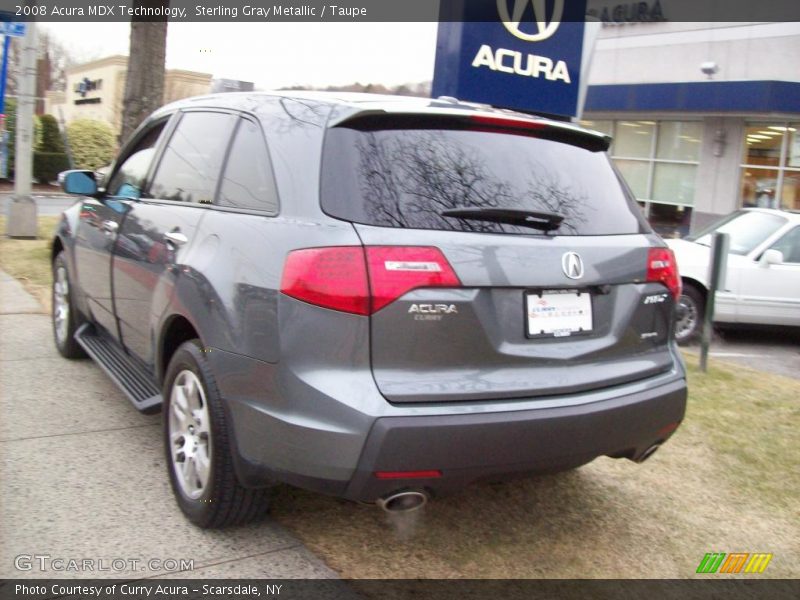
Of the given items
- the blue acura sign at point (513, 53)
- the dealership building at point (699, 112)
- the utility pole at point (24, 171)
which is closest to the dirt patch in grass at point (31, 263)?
the utility pole at point (24, 171)

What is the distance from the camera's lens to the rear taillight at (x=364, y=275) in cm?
274

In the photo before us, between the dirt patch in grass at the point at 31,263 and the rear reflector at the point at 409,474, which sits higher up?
the rear reflector at the point at 409,474

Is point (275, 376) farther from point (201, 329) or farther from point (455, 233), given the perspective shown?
point (455, 233)

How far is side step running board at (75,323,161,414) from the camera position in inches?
155

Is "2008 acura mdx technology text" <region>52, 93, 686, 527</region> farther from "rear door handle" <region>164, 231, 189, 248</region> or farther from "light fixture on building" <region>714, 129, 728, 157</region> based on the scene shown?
"light fixture on building" <region>714, 129, 728, 157</region>

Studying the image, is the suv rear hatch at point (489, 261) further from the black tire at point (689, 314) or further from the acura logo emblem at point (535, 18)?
the black tire at point (689, 314)

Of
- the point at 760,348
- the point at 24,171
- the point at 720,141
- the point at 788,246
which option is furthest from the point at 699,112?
the point at 24,171

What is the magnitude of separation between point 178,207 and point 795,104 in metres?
16.1

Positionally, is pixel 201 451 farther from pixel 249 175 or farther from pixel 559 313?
pixel 559 313

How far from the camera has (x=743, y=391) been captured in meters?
6.24

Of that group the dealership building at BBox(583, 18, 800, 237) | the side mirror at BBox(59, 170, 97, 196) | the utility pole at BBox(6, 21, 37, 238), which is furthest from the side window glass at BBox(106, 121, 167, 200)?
the dealership building at BBox(583, 18, 800, 237)

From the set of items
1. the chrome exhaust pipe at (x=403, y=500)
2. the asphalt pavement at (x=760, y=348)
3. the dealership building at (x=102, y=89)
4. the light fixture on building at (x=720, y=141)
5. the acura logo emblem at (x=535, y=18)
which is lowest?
the asphalt pavement at (x=760, y=348)

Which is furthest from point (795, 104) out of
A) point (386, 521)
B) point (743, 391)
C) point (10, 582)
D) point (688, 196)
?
point (10, 582)

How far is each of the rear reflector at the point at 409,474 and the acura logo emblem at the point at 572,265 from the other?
92cm
